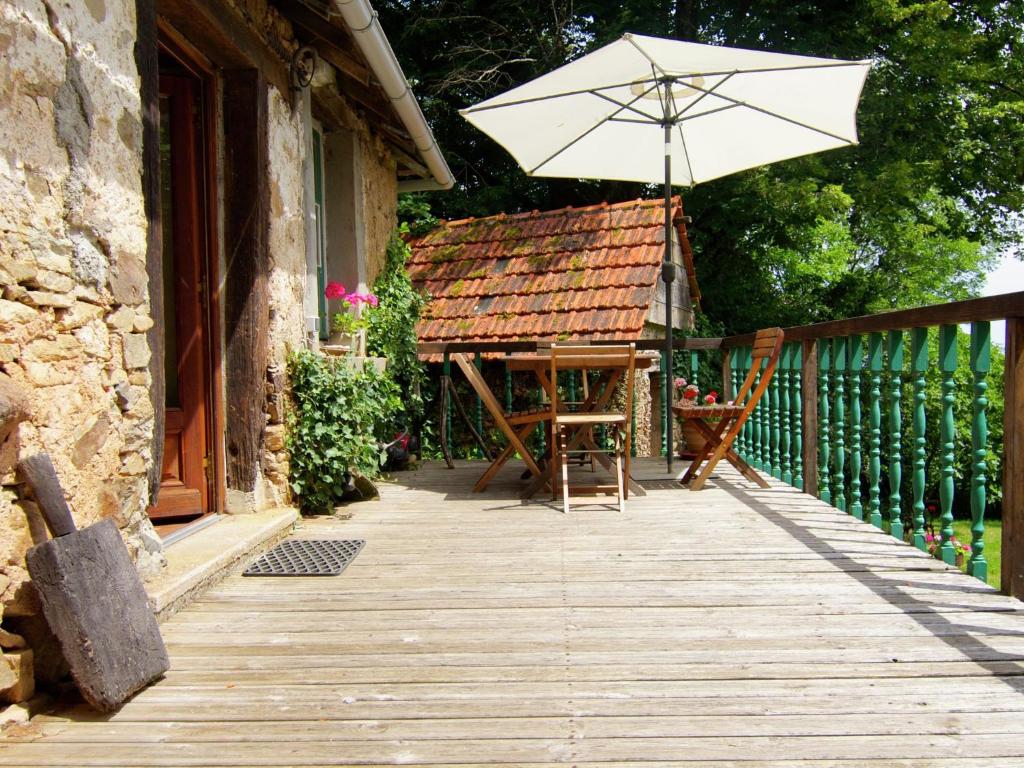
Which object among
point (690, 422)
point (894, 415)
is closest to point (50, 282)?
point (894, 415)

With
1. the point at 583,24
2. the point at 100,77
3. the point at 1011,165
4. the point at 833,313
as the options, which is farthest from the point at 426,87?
the point at 100,77

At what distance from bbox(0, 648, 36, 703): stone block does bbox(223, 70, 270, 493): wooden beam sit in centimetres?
197

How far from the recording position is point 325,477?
4273 mm

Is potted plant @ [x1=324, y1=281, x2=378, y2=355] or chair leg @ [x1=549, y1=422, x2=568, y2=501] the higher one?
potted plant @ [x1=324, y1=281, x2=378, y2=355]

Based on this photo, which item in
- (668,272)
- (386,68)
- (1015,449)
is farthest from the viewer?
(668,272)

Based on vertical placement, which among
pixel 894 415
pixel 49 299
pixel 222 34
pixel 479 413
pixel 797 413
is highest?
pixel 222 34

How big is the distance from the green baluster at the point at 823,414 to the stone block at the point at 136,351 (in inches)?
131

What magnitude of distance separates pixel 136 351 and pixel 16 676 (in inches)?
40.5

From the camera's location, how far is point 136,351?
260 cm

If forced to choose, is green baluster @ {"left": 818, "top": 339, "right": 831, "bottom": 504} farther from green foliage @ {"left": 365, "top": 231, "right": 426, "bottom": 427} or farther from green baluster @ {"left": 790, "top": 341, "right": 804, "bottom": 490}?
green foliage @ {"left": 365, "top": 231, "right": 426, "bottom": 427}

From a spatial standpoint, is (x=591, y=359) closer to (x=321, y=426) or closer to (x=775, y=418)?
(x=321, y=426)

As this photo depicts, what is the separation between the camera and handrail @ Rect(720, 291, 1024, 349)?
247 cm

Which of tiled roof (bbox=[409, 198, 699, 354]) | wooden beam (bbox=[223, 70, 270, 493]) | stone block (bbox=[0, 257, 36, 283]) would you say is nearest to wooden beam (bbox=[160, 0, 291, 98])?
wooden beam (bbox=[223, 70, 270, 493])

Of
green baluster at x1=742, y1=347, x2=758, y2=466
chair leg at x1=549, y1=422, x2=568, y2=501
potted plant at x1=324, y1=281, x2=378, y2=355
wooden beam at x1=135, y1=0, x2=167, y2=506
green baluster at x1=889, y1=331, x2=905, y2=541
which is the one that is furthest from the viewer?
green baluster at x1=742, y1=347, x2=758, y2=466
